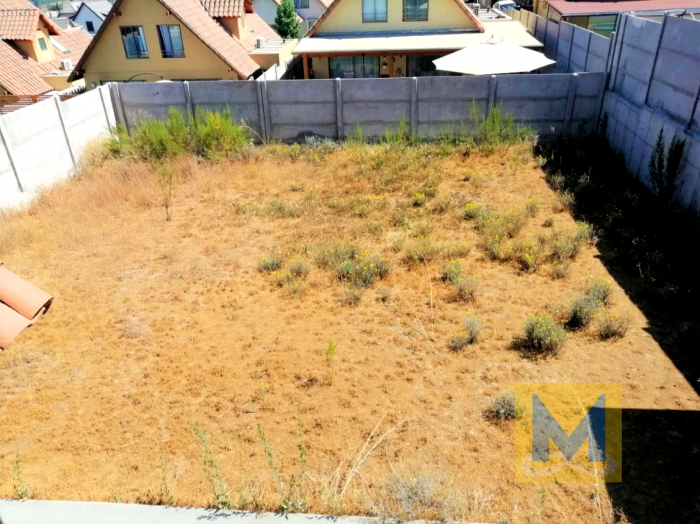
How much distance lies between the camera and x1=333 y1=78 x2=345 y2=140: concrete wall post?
39.2ft

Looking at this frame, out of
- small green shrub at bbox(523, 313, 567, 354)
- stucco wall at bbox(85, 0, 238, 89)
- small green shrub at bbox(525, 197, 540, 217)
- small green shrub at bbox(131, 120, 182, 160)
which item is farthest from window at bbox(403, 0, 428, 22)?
small green shrub at bbox(523, 313, 567, 354)

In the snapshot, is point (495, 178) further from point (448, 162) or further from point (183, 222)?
point (183, 222)

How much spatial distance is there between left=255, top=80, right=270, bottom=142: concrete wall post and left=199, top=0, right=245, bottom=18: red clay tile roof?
1000 centimetres

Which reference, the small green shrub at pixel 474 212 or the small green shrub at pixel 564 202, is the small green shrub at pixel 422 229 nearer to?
the small green shrub at pixel 474 212

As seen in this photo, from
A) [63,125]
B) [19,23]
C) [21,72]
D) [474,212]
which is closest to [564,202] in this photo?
[474,212]

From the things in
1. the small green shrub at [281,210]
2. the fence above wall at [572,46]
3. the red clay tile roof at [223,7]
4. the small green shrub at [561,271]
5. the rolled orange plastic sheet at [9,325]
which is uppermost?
the red clay tile roof at [223,7]

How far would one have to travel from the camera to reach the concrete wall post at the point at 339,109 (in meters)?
12.0

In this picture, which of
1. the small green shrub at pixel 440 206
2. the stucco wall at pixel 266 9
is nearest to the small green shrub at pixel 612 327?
the small green shrub at pixel 440 206

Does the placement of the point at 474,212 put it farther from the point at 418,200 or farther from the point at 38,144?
the point at 38,144

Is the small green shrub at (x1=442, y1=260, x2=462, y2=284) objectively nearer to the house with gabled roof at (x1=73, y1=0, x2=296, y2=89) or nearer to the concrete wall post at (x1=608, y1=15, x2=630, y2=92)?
the concrete wall post at (x1=608, y1=15, x2=630, y2=92)

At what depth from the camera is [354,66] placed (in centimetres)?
1884

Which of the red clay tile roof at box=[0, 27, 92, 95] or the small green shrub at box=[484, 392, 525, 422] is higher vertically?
the red clay tile roof at box=[0, 27, 92, 95]

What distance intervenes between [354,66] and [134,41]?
7.95 metres

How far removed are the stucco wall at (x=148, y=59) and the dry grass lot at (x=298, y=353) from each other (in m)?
9.54
